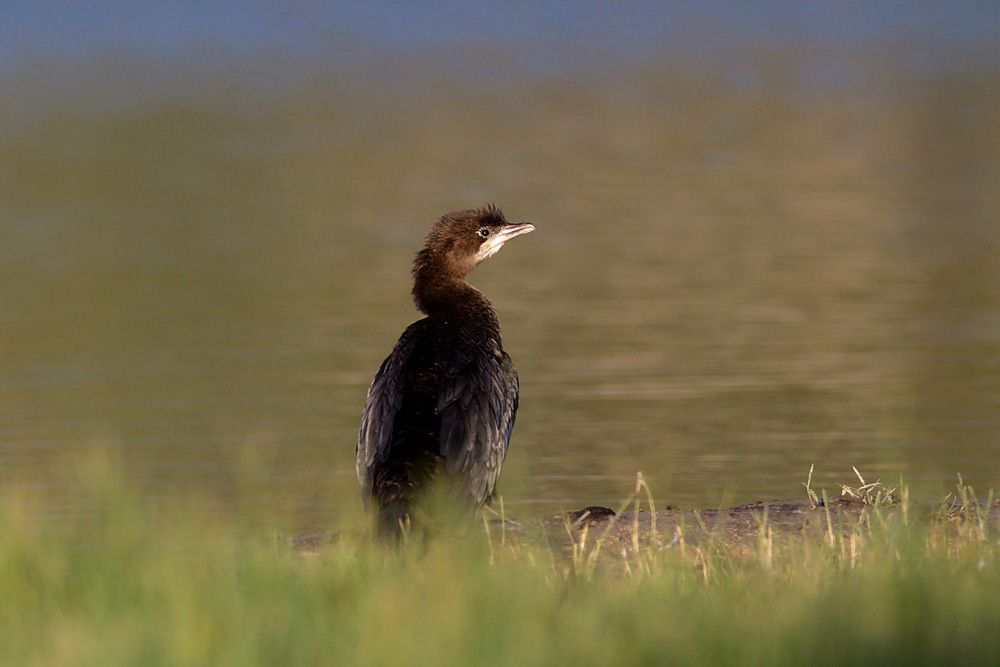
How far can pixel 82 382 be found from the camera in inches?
731

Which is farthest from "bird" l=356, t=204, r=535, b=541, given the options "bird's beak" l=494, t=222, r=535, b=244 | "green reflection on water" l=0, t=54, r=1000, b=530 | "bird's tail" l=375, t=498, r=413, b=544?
"bird's beak" l=494, t=222, r=535, b=244

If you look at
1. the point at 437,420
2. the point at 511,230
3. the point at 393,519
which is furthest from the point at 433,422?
the point at 511,230

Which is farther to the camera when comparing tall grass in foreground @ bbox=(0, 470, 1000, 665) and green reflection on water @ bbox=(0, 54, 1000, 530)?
green reflection on water @ bbox=(0, 54, 1000, 530)

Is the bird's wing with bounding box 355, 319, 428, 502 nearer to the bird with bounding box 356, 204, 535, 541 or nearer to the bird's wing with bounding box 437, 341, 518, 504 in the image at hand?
the bird with bounding box 356, 204, 535, 541

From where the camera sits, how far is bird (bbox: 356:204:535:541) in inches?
356

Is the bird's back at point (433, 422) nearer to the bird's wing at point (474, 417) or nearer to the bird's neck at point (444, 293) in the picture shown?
the bird's wing at point (474, 417)

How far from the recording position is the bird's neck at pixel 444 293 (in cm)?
1092

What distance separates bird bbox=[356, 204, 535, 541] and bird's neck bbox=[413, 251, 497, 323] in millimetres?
53

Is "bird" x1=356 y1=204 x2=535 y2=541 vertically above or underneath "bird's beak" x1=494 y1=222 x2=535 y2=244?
underneath

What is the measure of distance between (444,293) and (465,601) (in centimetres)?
449

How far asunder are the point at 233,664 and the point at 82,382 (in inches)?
503

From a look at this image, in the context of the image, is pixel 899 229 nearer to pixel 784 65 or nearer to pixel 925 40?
pixel 784 65

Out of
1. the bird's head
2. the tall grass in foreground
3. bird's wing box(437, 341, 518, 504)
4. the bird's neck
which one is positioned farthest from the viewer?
the bird's head

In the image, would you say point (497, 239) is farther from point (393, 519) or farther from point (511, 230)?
point (393, 519)
